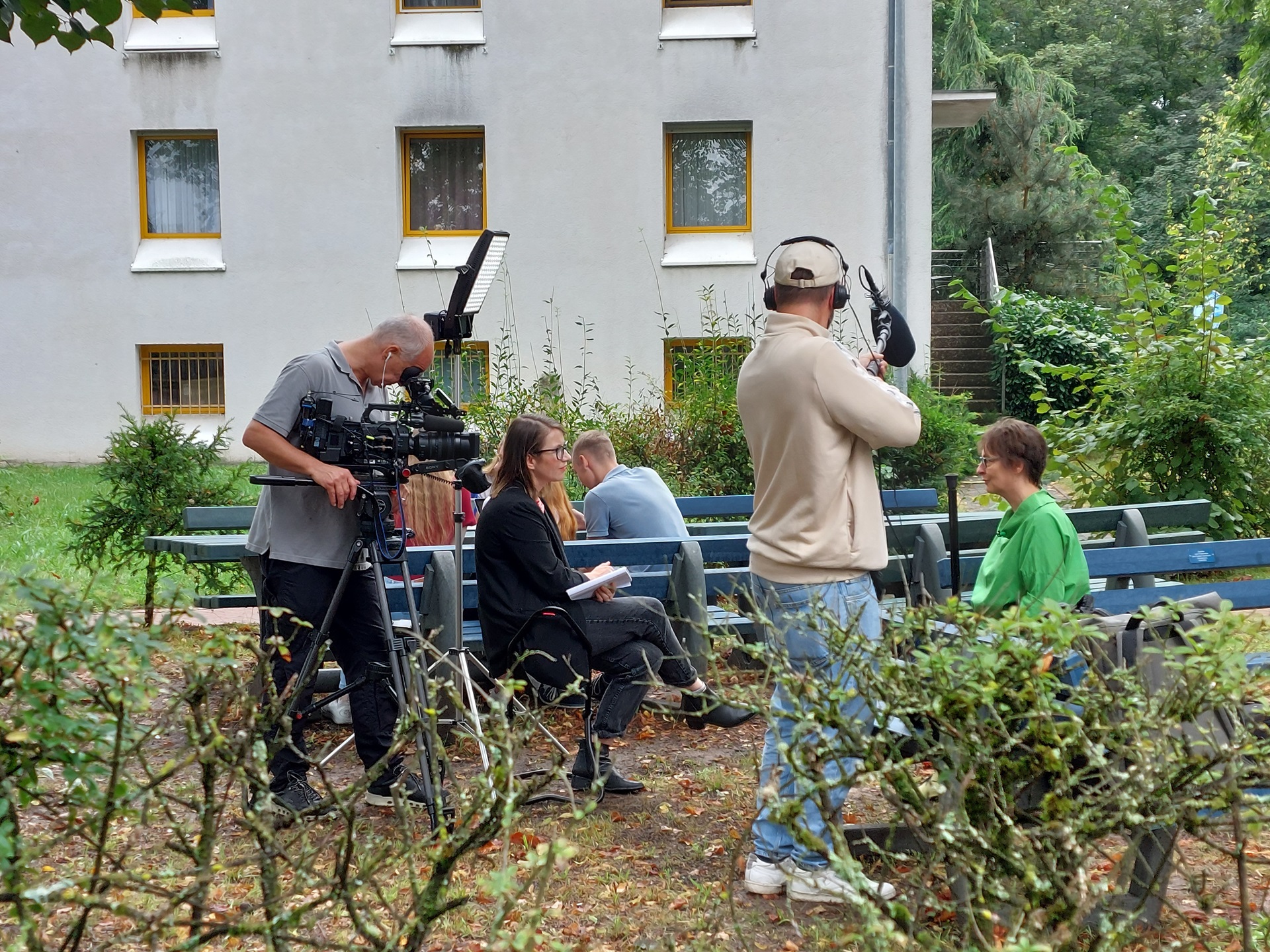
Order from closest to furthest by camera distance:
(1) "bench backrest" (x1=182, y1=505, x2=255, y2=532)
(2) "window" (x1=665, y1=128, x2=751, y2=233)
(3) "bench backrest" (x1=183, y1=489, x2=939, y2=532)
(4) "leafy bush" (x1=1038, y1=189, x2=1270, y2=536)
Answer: (1) "bench backrest" (x1=182, y1=505, x2=255, y2=532), (3) "bench backrest" (x1=183, y1=489, x2=939, y2=532), (4) "leafy bush" (x1=1038, y1=189, x2=1270, y2=536), (2) "window" (x1=665, y1=128, x2=751, y2=233)

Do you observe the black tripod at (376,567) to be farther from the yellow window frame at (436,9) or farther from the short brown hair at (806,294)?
the yellow window frame at (436,9)

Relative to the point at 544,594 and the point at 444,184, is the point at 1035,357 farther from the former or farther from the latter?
the point at 544,594

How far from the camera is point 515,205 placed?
18000mm

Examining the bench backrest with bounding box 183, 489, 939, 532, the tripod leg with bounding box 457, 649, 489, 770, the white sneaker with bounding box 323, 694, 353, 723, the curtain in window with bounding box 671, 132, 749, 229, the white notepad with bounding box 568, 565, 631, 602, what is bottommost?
the white sneaker with bounding box 323, 694, 353, 723

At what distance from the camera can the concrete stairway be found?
20.1 meters

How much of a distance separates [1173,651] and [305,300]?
1681 cm

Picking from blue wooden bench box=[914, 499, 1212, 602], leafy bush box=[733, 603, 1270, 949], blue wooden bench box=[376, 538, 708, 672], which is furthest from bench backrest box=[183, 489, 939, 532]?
leafy bush box=[733, 603, 1270, 949]

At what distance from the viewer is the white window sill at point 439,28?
17.9m

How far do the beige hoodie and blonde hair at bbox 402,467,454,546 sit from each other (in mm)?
3557

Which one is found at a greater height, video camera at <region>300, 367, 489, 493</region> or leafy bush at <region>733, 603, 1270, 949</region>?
video camera at <region>300, 367, 489, 493</region>

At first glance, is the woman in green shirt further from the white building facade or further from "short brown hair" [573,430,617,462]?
the white building facade

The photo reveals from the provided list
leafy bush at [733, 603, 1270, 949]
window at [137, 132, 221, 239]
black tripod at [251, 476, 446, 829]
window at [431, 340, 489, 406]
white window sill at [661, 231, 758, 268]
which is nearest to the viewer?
leafy bush at [733, 603, 1270, 949]

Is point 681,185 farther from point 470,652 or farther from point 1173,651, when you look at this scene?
point 1173,651

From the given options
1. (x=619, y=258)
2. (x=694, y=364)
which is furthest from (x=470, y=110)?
(x=694, y=364)
